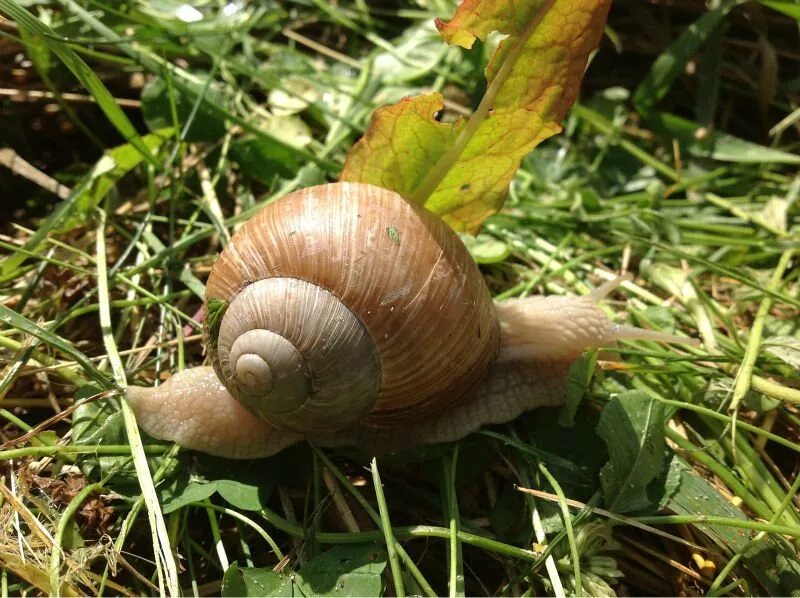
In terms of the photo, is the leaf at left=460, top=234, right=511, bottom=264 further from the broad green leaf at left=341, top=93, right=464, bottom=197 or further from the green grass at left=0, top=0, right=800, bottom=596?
the broad green leaf at left=341, top=93, right=464, bottom=197

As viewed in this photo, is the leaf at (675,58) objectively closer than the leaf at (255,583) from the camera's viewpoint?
No

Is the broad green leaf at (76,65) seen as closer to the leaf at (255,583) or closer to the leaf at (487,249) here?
the leaf at (487,249)

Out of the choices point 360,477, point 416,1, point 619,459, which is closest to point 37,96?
point 416,1

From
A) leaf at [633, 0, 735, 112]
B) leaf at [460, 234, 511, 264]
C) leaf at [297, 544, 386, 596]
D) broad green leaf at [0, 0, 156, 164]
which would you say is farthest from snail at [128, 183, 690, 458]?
leaf at [633, 0, 735, 112]

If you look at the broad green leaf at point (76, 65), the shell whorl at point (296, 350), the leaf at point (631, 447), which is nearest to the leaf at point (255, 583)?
the shell whorl at point (296, 350)

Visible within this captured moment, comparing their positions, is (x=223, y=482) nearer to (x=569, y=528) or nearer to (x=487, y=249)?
(x=569, y=528)

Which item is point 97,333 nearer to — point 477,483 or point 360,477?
point 360,477
